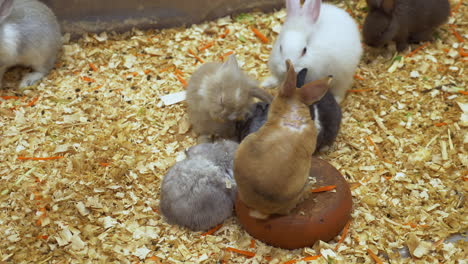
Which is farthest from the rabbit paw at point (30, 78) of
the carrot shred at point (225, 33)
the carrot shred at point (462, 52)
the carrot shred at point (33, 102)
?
the carrot shred at point (462, 52)

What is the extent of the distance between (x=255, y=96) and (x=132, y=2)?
2.20 metres

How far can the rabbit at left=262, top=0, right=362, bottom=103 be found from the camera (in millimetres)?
3830

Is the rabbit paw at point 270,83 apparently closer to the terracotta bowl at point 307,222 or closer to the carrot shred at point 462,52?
the terracotta bowl at point 307,222

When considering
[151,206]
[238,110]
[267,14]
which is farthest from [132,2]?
[151,206]

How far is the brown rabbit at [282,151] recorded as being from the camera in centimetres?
259

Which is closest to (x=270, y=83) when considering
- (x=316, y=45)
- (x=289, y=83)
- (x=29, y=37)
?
(x=316, y=45)

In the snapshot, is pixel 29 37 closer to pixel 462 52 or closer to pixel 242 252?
pixel 242 252

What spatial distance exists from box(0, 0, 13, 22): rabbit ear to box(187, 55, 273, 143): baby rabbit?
5.93 feet

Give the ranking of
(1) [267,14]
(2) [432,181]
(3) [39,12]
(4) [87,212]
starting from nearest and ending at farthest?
(4) [87,212] < (2) [432,181] < (3) [39,12] < (1) [267,14]

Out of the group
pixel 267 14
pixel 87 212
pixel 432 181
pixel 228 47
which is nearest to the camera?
pixel 87 212

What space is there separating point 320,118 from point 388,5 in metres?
1.64

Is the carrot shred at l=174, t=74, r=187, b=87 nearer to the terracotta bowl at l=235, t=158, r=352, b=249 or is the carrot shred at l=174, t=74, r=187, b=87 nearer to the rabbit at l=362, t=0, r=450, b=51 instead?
the terracotta bowl at l=235, t=158, r=352, b=249

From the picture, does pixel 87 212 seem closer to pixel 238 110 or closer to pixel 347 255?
pixel 238 110

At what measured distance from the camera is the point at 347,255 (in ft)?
9.93
